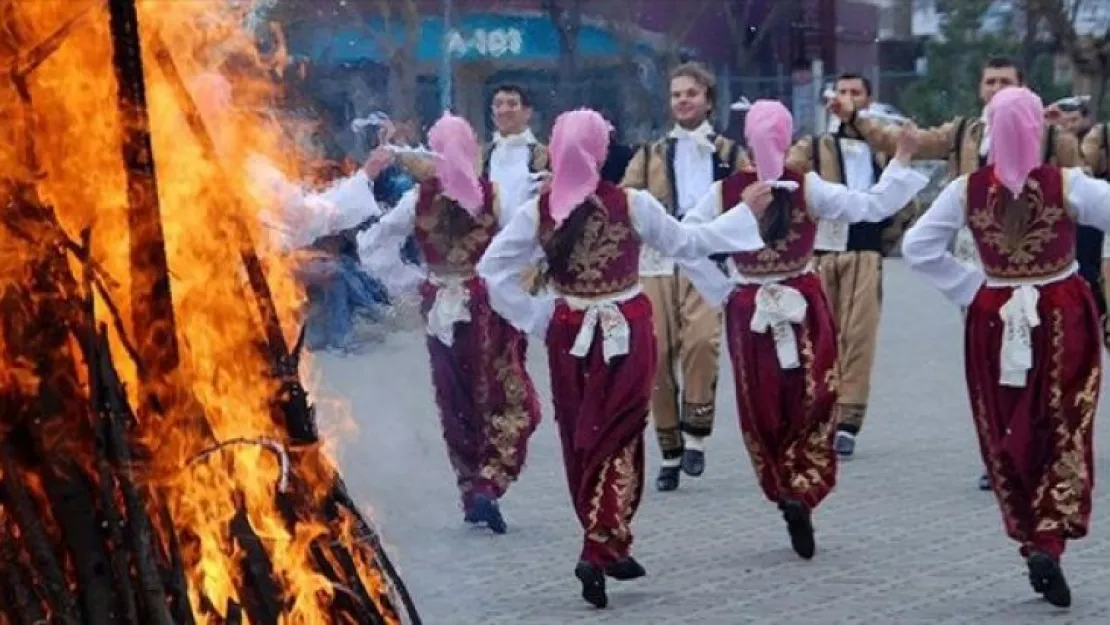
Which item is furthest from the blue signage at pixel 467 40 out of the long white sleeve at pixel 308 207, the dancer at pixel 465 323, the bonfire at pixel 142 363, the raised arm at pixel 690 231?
the bonfire at pixel 142 363

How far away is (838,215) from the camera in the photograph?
358 inches

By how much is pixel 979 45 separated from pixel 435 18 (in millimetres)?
7032

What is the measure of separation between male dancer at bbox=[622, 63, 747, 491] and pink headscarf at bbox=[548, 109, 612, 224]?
269 cm

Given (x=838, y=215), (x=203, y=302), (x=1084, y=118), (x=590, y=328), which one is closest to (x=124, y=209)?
(x=203, y=302)

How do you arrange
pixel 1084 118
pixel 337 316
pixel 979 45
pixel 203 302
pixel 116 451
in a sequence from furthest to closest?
1. pixel 979 45
2. pixel 337 316
3. pixel 1084 118
4. pixel 203 302
5. pixel 116 451

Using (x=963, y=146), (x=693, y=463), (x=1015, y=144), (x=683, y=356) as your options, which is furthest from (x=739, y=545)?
(x=963, y=146)

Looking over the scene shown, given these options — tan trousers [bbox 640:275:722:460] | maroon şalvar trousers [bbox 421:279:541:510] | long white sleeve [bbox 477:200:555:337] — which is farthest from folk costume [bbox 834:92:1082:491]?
long white sleeve [bbox 477:200:555:337]

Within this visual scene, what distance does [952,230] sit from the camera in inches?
322

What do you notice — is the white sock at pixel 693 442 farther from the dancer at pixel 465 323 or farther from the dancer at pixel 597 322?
the dancer at pixel 597 322

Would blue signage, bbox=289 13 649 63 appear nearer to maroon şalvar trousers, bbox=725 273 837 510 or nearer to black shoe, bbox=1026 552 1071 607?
maroon şalvar trousers, bbox=725 273 837 510

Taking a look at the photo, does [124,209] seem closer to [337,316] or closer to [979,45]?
[337,316]

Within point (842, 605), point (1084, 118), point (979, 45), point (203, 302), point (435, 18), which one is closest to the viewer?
point (203, 302)

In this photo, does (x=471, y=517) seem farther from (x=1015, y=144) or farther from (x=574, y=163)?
(x=1015, y=144)

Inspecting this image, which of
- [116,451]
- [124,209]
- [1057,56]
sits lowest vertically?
[1057,56]
